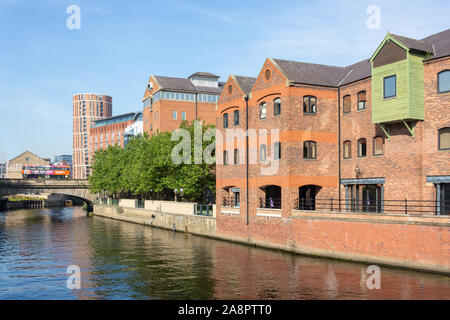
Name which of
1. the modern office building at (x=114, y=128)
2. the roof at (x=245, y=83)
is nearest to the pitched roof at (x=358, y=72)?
the roof at (x=245, y=83)

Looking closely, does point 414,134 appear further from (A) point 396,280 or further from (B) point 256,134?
(B) point 256,134

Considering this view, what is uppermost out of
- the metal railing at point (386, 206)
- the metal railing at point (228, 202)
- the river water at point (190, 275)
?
the metal railing at point (386, 206)

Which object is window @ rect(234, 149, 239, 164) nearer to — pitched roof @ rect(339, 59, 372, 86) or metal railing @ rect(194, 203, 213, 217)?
metal railing @ rect(194, 203, 213, 217)

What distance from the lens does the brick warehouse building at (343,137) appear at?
31.1 meters

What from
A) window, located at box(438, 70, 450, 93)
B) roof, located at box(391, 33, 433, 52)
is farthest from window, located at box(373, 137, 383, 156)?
roof, located at box(391, 33, 433, 52)

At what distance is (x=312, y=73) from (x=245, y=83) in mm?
7416

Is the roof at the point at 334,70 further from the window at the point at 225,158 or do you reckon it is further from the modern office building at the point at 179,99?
the modern office building at the point at 179,99

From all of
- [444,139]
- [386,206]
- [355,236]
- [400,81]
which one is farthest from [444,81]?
[355,236]

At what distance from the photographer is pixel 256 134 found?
136 feet

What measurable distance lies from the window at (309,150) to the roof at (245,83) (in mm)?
8653

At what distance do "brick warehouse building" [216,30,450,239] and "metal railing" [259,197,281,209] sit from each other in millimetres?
60

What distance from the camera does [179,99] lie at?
8706 cm

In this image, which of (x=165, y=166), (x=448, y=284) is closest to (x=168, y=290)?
(x=448, y=284)

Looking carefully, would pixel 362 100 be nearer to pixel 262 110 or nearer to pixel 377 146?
pixel 377 146
